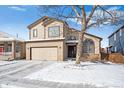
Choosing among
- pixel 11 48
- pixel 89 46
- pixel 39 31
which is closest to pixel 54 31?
pixel 39 31

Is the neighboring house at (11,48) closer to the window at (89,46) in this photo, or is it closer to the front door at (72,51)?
the front door at (72,51)

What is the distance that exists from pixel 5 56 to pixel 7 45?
138cm

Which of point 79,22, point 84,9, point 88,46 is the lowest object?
point 88,46

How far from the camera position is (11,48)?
16281 mm

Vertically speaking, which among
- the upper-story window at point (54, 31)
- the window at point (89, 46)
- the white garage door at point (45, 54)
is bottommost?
the white garage door at point (45, 54)

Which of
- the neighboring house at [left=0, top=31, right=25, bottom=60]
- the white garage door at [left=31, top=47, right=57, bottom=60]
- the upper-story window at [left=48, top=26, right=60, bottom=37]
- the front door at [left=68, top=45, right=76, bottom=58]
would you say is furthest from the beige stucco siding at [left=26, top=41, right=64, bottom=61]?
the front door at [left=68, top=45, right=76, bottom=58]

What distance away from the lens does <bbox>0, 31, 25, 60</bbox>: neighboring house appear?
50.6 feet

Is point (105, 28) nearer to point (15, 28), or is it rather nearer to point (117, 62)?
point (117, 62)

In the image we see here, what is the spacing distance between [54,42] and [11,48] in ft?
14.2

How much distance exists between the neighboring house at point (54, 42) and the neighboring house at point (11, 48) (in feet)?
3.18

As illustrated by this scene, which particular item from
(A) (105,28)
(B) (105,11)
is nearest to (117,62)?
(A) (105,28)

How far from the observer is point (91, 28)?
1057cm

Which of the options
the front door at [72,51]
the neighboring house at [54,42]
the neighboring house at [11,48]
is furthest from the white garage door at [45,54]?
the front door at [72,51]

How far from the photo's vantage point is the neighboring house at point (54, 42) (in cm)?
1481
